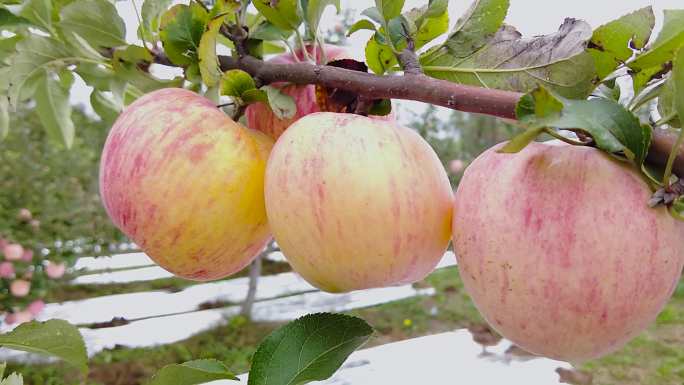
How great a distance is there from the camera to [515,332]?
0.39 meters

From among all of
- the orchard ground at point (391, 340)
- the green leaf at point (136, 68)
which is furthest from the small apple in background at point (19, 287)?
the green leaf at point (136, 68)

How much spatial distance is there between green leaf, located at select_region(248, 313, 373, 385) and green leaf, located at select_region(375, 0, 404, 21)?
0.23 metres

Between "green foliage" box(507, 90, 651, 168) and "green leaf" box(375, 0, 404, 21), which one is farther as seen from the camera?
"green leaf" box(375, 0, 404, 21)

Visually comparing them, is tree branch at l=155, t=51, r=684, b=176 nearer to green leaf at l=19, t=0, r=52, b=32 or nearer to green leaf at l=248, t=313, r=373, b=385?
green leaf at l=248, t=313, r=373, b=385

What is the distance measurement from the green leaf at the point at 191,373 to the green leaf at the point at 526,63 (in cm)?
28

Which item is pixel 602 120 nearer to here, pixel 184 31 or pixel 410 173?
pixel 410 173

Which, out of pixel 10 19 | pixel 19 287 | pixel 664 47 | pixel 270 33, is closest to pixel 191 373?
pixel 270 33

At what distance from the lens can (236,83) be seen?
1.58ft

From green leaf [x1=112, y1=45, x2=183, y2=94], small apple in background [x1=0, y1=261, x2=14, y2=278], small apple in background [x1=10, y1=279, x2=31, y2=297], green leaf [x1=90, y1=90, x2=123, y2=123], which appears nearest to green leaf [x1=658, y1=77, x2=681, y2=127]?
green leaf [x1=112, y1=45, x2=183, y2=94]

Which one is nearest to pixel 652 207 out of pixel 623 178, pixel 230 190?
pixel 623 178

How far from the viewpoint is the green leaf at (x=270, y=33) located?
1.69ft

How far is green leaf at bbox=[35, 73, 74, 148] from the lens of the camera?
0.79 m

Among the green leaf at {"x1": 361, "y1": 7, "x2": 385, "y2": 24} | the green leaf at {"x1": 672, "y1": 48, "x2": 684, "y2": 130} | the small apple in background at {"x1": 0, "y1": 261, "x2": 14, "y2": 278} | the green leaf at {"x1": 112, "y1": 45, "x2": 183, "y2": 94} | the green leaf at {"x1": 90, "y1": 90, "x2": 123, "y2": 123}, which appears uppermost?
the green leaf at {"x1": 361, "y1": 7, "x2": 385, "y2": 24}

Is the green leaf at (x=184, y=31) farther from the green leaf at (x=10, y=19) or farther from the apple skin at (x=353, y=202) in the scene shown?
the green leaf at (x=10, y=19)
